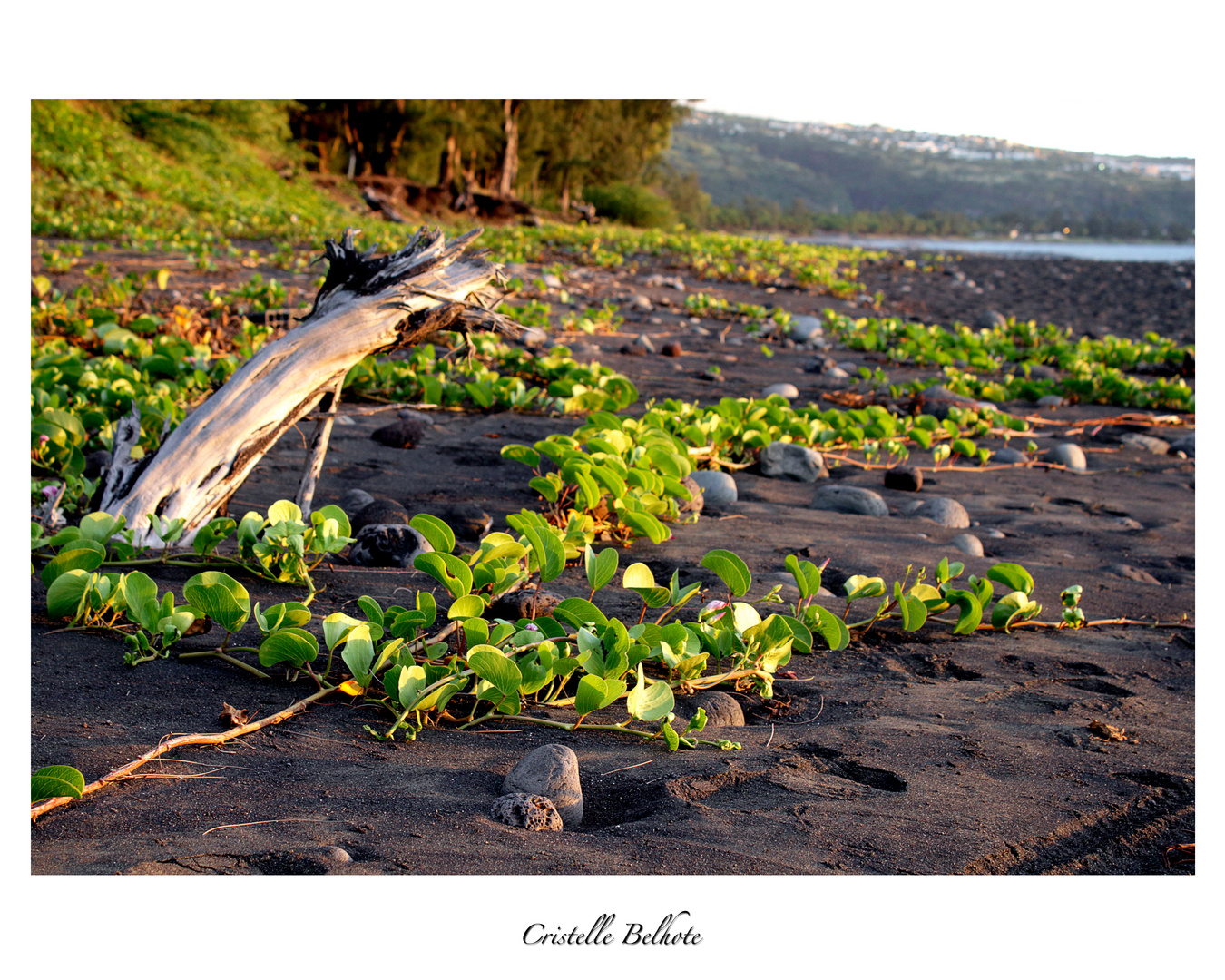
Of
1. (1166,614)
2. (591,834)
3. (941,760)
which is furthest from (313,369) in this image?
(1166,614)

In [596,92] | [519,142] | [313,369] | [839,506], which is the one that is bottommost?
[839,506]

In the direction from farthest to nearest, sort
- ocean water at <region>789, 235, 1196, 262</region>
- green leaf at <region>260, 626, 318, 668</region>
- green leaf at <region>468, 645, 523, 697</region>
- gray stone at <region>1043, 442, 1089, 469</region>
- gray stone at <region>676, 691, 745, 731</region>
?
ocean water at <region>789, 235, 1196, 262</region> → gray stone at <region>1043, 442, 1089, 469</region> → gray stone at <region>676, 691, 745, 731</region> → green leaf at <region>260, 626, 318, 668</region> → green leaf at <region>468, 645, 523, 697</region>

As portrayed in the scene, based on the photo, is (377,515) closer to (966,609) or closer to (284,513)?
(284,513)

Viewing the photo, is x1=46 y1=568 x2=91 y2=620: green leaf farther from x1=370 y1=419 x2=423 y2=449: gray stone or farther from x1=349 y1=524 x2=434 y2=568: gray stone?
x1=370 y1=419 x2=423 y2=449: gray stone

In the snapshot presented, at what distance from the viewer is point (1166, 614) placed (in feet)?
8.93

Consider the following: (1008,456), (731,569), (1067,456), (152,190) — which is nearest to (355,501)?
(731,569)

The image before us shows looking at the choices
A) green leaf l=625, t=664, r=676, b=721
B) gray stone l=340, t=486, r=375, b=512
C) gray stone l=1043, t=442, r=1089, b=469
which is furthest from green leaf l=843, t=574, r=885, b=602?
gray stone l=1043, t=442, r=1089, b=469

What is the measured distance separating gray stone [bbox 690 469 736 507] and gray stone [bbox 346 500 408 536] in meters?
1.13

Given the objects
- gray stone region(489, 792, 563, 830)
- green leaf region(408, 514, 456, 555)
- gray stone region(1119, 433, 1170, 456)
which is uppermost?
gray stone region(1119, 433, 1170, 456)

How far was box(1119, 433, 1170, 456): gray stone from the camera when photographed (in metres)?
5.21

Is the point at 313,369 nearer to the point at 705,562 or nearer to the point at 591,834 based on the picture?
the point at 705,562

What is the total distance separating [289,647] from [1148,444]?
5136 mm

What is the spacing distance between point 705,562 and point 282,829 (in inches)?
43.4

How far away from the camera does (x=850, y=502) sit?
3551mm
